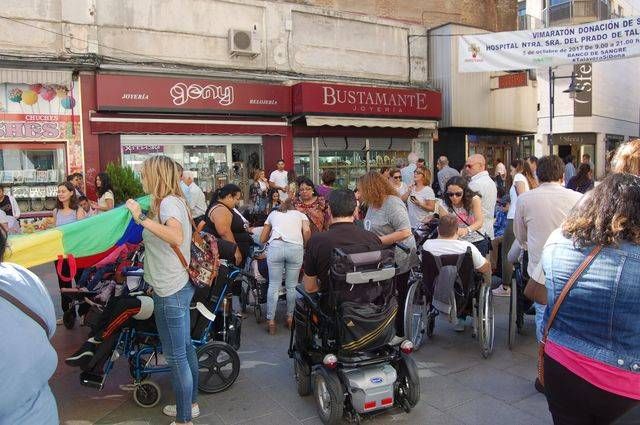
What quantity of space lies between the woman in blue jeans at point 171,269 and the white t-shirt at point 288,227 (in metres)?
2.15

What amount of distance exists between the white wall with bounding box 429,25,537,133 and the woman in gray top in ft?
41.3

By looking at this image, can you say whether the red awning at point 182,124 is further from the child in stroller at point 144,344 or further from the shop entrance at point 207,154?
the child in stroller at point 144,344

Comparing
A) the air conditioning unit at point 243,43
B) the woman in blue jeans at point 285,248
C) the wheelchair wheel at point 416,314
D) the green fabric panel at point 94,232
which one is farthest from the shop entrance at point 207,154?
the green fabric panel at point 94,232

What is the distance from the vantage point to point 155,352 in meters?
4.08

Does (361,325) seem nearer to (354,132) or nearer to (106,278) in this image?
(106,278)

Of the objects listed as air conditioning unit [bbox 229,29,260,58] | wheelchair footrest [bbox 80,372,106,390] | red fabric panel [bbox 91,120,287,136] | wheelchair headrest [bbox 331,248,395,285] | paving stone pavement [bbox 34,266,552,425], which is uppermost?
air conditioning unit [bbox 229,29,260,58]

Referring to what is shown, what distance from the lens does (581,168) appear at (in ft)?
29.2

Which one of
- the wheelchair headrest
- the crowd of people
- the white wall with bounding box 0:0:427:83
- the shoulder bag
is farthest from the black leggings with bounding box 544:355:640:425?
the white wall with bounding box 0:0:427:83

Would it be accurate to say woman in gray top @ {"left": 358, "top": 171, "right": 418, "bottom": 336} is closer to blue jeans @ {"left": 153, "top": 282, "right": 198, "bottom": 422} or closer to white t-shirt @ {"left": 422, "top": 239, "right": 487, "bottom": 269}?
white t-shirt @ {"left": 422, "top": 239, "right": 487, "bottom": 269}

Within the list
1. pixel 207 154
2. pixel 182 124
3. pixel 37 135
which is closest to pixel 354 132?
pixel 207 154

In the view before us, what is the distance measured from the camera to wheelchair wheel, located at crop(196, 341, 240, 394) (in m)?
4.16

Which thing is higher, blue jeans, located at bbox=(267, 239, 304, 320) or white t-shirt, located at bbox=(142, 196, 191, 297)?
white t-shirt, located at bbox=(142, 196, 191, 297)

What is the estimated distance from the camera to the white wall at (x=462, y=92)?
1623cm

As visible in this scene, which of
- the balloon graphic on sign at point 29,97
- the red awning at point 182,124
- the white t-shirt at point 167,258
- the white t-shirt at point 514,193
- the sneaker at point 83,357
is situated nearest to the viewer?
the white t-shirt at point 167,258
